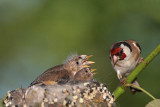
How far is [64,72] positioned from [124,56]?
49.1 inches

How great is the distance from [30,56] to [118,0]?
1.89 m

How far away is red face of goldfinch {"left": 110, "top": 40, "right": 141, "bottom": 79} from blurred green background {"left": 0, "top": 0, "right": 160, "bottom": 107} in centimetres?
42

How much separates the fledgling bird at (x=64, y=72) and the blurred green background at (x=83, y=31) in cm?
81

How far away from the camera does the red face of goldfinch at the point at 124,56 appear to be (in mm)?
5258

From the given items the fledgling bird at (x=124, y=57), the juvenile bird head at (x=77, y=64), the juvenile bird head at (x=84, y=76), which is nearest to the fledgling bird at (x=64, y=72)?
the juvenile bird head at (x=77, y=64)

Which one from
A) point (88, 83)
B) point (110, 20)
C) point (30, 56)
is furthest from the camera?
point (30, 56)

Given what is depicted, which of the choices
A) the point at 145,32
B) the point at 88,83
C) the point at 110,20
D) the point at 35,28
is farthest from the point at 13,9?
the point at 88,83

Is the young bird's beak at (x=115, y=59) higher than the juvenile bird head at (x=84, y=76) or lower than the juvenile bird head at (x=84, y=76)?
higher

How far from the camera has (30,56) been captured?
6.51m

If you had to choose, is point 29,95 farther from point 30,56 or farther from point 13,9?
point 13,9

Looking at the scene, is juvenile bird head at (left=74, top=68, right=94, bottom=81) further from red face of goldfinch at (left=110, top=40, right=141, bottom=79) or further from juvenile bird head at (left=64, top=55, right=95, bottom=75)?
red face of goldfinch at (left=110, top=40, right=141, bottom=79)

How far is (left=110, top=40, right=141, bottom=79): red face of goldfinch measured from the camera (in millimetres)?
5258

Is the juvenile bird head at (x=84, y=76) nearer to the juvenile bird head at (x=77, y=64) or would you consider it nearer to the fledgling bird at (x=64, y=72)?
the fledgling bird at (x=64, y=72)

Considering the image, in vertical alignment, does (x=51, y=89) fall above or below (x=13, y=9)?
below
